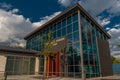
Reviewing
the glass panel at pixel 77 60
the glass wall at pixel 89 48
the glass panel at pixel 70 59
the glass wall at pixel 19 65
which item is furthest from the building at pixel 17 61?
the glass wall at pixel 89 48

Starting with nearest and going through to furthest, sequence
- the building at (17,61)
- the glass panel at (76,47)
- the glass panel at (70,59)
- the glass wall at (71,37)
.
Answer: the glass wall at (71,37), the glass panel at (76,47), the glass panel at (70,59), the building at (17,61)

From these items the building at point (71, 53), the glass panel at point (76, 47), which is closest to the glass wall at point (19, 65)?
the building at point (71, 53)

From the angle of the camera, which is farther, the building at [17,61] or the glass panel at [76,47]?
the building at [17,61]

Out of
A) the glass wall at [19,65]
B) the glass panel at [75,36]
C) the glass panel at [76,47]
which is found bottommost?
the glass wall at [19,65]

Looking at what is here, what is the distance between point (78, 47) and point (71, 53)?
1683mm

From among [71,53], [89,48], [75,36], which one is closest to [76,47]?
[71,53]

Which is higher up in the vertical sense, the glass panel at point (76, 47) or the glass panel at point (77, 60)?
the glass panel at point (76, 47)

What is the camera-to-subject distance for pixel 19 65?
24.5m

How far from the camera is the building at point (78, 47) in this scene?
62.0 feet

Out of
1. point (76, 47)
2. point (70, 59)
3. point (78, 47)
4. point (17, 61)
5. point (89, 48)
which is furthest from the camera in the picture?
point (17, 61)

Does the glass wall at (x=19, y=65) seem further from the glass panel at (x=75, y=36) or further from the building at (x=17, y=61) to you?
the glass panel at (x=75, y=36)

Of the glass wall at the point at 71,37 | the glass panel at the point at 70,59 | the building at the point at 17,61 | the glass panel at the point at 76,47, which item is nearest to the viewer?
the glass wall at the point at 71,37

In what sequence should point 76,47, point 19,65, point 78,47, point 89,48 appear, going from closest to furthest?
1. point 78,47
2. point 76,47
3. point 89,48
4. point 19,65

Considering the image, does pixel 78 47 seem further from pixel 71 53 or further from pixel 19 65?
pixel 19 65
